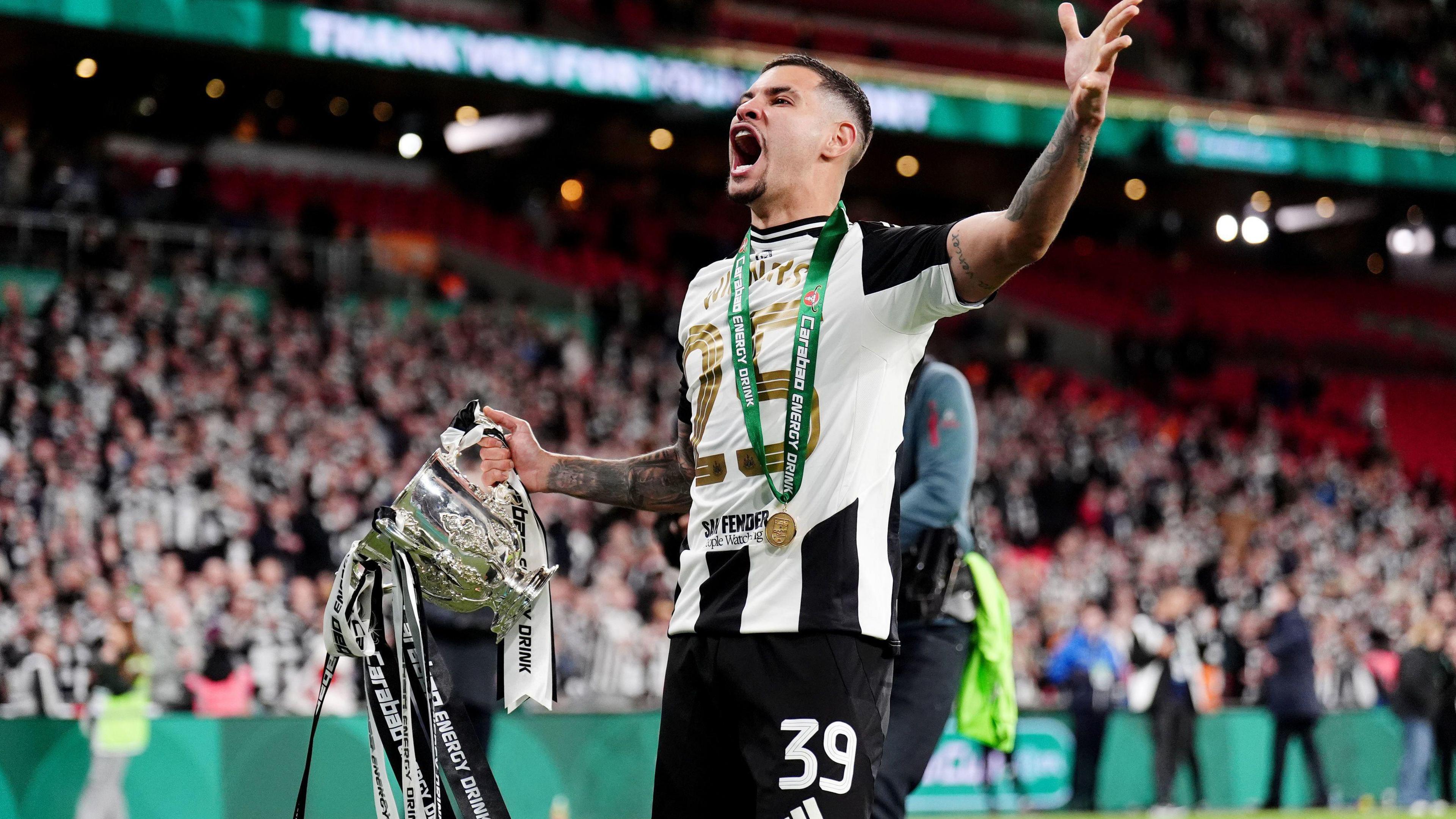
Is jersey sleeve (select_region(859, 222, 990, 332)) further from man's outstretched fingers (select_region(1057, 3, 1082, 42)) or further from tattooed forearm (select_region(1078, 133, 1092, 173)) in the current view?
man's outstretched fingers (select_region(1057, 3, 1082, 42))

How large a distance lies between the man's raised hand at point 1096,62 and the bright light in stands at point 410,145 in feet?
78.0

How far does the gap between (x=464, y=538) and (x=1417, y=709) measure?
38.6 ft

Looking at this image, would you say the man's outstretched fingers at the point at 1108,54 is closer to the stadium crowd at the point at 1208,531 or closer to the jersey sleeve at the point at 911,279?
the jersey sleeve at the point at 911,279

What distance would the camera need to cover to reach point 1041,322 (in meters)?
29.1

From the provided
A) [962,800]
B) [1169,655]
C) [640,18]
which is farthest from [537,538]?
[640,18]

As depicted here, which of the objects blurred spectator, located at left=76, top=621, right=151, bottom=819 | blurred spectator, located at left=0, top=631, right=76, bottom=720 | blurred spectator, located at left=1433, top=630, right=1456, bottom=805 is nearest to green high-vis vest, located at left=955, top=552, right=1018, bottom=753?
blurred spectator, located at left=76, top=621, right=151, bottom=819

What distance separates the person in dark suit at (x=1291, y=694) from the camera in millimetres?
12945

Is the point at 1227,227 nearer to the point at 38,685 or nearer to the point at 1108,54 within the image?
the point at 38,685

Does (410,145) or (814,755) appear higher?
(410,145)

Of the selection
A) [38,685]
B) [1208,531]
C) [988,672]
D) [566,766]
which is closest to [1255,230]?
[1208,531]

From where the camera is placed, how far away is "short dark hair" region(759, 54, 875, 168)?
3.68 m

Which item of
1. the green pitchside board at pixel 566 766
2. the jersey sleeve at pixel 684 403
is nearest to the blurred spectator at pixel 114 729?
the green pitchside board at pixel 566 766

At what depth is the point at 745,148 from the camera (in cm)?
363

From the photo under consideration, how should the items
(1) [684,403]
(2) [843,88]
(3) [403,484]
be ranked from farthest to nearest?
(3) [403,484] < (1) [684,403] < (2) [843,88]
